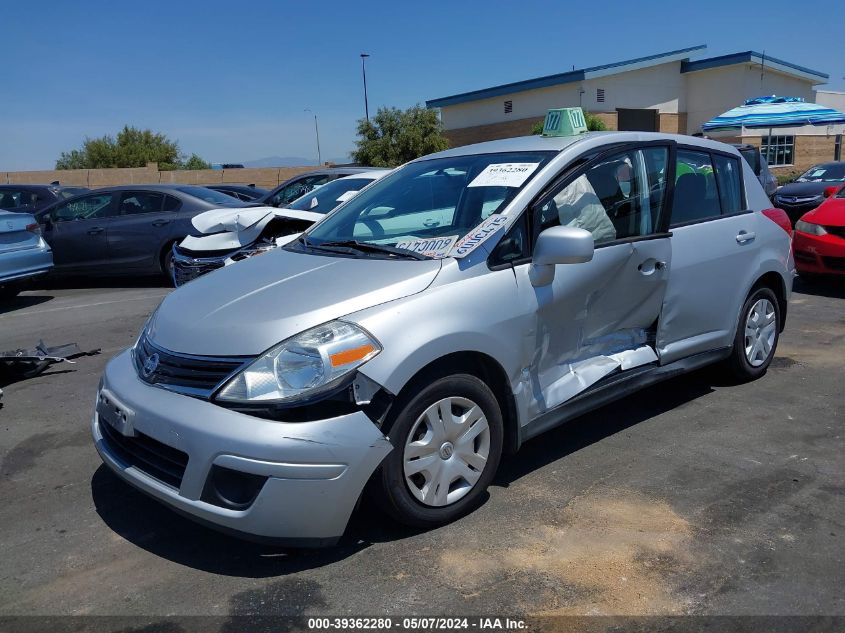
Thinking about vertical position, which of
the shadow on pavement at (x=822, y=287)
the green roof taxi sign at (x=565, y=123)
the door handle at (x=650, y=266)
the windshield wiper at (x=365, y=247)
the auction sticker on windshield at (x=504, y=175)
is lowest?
the shadow on pavement at (x=822, y=287)

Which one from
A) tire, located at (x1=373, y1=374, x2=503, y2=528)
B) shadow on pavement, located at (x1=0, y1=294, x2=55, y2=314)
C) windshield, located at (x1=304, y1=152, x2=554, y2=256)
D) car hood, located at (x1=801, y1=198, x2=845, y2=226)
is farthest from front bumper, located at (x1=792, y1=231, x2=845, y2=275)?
shadow on pavement, located at (x1=0, y1=294, x2=55, y2=314)

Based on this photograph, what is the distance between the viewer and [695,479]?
12.8 feet

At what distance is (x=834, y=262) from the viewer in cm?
870

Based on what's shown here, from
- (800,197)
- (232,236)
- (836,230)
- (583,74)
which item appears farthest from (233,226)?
(583,74)

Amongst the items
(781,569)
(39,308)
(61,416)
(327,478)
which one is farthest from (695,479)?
(39,308)

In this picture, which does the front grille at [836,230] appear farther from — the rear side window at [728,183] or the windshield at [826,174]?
the windshield at [826,174]

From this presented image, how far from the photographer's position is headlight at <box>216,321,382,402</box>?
2990 mm

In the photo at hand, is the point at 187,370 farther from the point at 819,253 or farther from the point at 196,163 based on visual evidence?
the point at 196,163

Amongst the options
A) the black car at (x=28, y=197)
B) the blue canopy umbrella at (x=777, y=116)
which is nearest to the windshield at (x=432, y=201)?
the black car at (x=28, y=197)

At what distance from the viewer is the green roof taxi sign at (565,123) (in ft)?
15.3

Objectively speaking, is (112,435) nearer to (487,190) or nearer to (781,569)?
(487,190)

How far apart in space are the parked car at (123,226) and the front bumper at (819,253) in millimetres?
7447

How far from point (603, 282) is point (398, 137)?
35.8 metres

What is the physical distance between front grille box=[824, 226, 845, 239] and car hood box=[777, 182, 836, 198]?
5564 millimetres
